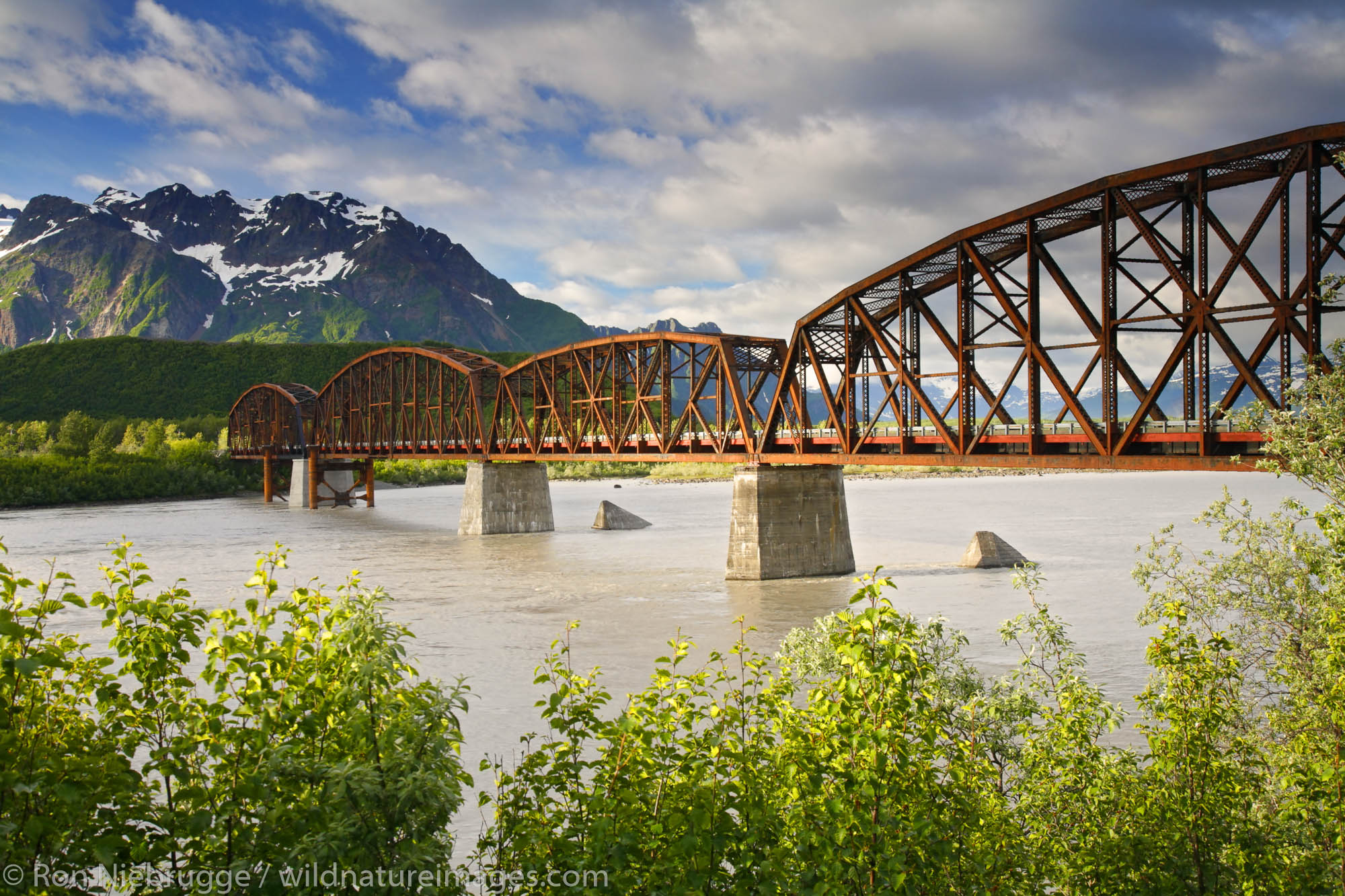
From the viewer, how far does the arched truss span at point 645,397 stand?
47438 mm

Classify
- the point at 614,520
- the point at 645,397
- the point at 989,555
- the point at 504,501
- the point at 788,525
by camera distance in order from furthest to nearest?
1. the point at 614,520
2. the point at 504,501
3. the point at 645,397
4. the point at 989,555
5. the point at 788,525

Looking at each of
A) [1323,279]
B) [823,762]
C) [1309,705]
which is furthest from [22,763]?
[1323,279]

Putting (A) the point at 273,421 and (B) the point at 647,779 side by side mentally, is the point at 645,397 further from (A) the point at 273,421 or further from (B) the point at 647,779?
(A) the point at 273,421

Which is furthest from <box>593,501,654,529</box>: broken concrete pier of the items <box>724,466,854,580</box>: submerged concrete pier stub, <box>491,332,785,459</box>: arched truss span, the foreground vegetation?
the foreground vegetation

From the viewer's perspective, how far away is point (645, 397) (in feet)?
189

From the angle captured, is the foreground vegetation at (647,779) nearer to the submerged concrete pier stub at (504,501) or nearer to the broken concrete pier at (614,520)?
the broken concrete pier at (614,520)

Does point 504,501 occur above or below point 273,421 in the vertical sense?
below

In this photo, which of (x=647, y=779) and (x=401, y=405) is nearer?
(x=647, y=779)

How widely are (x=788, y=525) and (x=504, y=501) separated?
116 feet

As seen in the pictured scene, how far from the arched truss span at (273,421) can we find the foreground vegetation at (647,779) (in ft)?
381

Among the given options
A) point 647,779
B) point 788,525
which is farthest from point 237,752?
point 788,525

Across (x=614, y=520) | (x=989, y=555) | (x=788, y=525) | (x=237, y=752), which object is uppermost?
(x=237, y=752)

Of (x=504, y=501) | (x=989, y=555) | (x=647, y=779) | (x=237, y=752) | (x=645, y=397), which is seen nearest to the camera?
(x=237, y=752)

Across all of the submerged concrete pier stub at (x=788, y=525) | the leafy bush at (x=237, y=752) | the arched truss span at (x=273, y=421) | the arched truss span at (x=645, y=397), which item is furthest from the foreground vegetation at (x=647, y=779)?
the arched truss span at (x=273, y=421)
